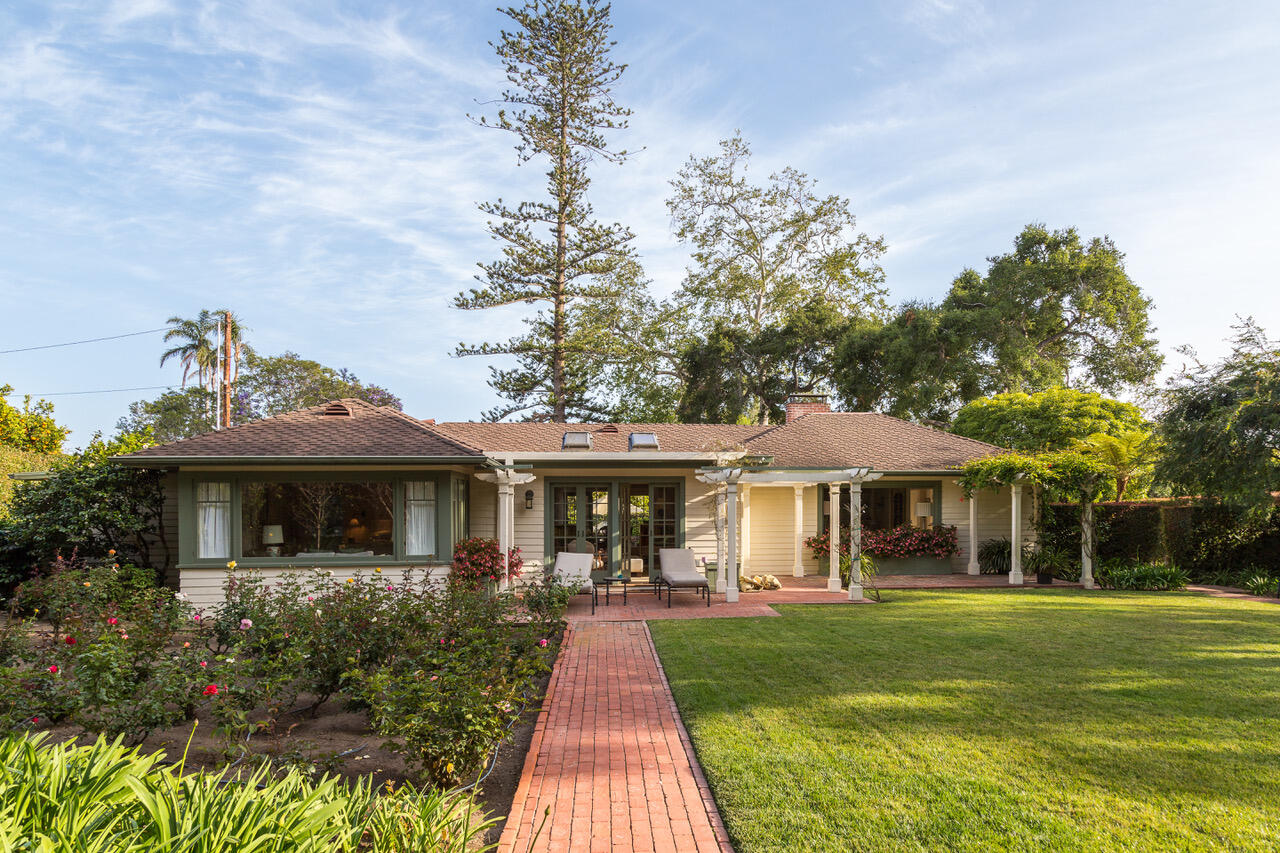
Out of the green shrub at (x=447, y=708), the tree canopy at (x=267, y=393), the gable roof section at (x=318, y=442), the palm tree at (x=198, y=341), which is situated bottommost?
the green shrub at (x=447, y=708)

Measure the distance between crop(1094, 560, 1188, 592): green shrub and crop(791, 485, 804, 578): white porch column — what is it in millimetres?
5678

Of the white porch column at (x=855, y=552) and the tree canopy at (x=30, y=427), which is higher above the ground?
the tree canopy at (x=30, y=427)

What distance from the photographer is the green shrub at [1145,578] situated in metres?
13.6

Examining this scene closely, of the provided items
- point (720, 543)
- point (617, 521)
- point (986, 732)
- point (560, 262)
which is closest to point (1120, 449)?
point (720, 543)

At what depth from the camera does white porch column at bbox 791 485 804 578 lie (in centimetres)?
1498

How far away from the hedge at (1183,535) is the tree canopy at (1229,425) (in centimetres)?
133

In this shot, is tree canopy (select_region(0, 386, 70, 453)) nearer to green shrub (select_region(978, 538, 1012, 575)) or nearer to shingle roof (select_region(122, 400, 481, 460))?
shingle roof (select_region(122, 400, 481, 460))

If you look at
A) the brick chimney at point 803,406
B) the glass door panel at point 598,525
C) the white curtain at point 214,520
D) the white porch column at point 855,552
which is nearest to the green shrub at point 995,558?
the white porch column at point 855,552

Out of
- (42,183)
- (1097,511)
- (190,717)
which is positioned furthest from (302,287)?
(1097,511)

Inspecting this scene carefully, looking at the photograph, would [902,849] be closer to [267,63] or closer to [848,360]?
[267,63]

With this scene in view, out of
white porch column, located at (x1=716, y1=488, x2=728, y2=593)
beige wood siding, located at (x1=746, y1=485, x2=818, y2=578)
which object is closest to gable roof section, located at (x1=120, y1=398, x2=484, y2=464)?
white porch column, located at (x1=716, y1=488, x2=728, y2=593)

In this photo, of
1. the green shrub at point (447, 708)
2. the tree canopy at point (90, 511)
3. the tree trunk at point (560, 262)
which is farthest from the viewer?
the tree trunk at point (560, 262)

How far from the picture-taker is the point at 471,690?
14.2 ft

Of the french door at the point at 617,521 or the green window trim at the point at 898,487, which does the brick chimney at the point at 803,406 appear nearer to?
the green window trim at the point at 898,487
